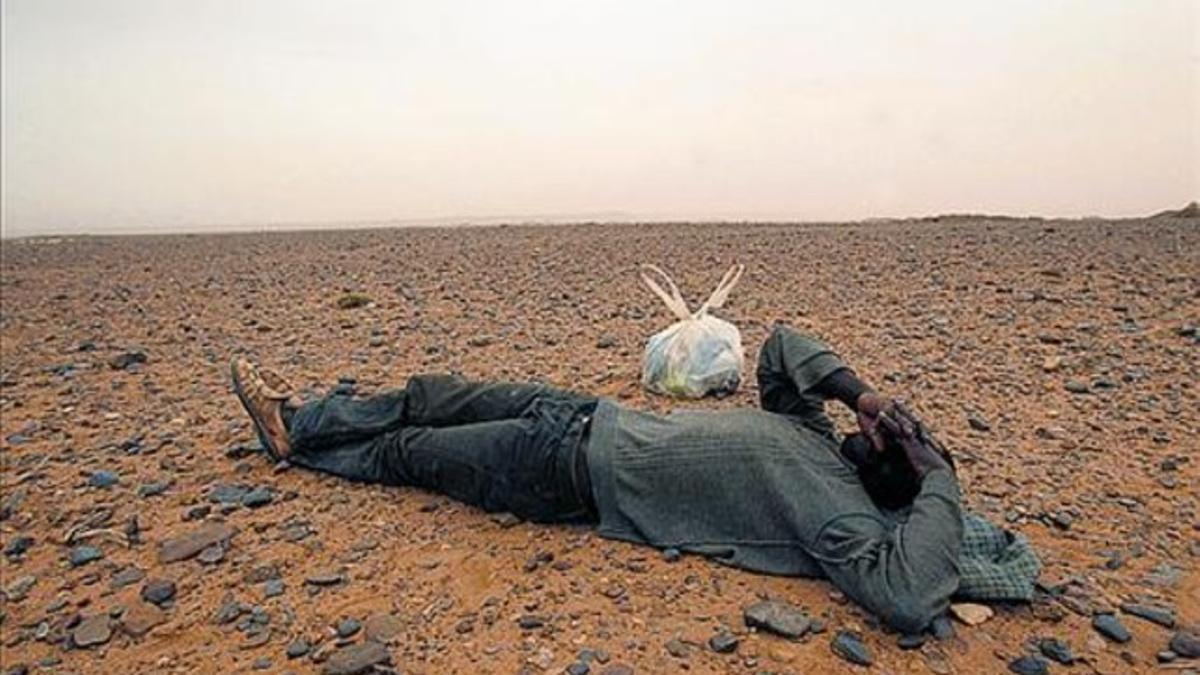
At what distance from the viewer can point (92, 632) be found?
336 centimetres

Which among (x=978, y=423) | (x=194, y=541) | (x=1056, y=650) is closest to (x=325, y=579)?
(x=194, y=541)

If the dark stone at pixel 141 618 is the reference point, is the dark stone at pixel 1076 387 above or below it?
above

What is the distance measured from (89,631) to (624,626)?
2.10 m

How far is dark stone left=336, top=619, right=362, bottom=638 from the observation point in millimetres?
3188

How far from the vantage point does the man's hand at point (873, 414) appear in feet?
11.7

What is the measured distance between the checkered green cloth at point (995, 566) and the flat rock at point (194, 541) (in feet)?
10.5

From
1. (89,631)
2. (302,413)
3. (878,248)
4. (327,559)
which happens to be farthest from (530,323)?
(878,248)

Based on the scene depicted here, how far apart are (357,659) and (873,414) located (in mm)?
2217

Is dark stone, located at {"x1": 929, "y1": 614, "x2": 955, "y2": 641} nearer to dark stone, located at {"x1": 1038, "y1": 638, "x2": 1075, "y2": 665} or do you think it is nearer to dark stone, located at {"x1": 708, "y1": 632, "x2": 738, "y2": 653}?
dark stone, located at {"x1": 1038, "y1": 638, "x2": 1075, "y2": 665}

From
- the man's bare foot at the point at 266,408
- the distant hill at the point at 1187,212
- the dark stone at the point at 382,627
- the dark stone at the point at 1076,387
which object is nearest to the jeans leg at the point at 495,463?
the man's bare foot at the point at 266,408

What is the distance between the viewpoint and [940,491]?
327 centimetres

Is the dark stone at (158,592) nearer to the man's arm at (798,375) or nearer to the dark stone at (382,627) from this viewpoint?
the dark stone at (382,627)

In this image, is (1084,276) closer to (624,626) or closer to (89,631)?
(624,626)

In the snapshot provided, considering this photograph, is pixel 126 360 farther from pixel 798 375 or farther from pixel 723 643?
pixel 723 643
